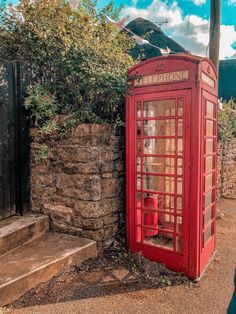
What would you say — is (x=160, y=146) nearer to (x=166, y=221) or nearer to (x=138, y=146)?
(x=138, y=146)

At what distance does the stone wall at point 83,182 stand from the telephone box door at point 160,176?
0.82ft

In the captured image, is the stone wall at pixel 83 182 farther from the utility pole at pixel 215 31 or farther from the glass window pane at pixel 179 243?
the utility pole at pixel 215 31

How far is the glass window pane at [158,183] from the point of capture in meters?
3.47

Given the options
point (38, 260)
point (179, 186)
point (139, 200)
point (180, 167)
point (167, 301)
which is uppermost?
point (180, 167)

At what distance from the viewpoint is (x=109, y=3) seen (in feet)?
14.8

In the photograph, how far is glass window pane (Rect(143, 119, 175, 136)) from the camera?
3416mm

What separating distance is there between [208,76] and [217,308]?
2.62 meters

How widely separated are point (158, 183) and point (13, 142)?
2.09 meters

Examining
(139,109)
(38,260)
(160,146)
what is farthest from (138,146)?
(38,260)

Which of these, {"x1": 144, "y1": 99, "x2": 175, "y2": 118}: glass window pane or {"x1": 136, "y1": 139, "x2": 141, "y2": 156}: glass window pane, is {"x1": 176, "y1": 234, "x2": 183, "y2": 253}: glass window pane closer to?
{"x1": 136, "y1": 139, "x2": 141, "y2": 156}: glass window pane

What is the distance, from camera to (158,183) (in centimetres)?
353

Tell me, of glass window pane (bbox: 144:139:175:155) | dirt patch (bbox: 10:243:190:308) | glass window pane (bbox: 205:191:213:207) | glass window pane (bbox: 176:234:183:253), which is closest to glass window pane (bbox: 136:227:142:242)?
dirt patch (bbox: 10:243:190:308)

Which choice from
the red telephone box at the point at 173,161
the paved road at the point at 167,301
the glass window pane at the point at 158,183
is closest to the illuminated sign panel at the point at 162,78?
the red telephone box at the point at 173,161

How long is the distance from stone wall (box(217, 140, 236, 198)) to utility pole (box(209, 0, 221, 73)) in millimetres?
2989
